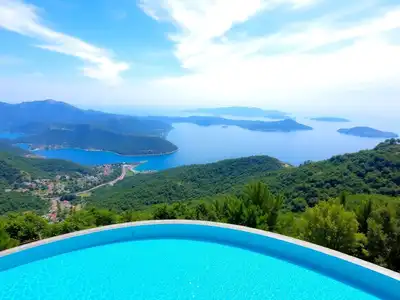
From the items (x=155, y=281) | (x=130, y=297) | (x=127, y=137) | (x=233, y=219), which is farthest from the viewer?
(x=127, y=137)

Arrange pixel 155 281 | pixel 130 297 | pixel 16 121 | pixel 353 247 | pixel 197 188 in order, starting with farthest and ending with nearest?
pixel 16 121 < pixel 197 188 < pixel 353 247 < pixel 155 281 < pixel 130 297

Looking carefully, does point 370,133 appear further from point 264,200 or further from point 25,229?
point 25,229

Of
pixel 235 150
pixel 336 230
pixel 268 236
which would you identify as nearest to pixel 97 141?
pixel 235 150

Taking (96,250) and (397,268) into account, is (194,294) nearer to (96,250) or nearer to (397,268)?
(96,250)

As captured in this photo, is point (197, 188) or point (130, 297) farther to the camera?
point (197, 188)

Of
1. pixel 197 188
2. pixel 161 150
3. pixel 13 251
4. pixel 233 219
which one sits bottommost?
pixel 161 150

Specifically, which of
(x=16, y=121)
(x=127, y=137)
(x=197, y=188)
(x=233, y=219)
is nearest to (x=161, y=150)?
(x=127, y=137)

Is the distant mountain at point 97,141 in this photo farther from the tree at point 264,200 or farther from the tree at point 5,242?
the tree at point 5,242

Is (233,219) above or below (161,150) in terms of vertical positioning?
above
